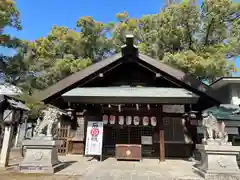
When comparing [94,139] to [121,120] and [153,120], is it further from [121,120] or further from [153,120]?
[153,120]

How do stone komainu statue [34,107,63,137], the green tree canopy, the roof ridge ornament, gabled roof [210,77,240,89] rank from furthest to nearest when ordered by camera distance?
the green tree canopy < gabled roof [210,77,240,89] < the roof ridge ornament < stone komainu statue [34,107,63,137]

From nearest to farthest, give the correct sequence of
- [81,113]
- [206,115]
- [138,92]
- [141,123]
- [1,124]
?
[206,115]
[1,124]
[138,92]
[141,123]
[81,113]

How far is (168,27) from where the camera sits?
51.4 ft

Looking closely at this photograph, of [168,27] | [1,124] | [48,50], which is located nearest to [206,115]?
[1,124]

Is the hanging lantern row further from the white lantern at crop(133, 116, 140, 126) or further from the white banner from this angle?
the white banner

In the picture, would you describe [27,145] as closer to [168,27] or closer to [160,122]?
[160,122]

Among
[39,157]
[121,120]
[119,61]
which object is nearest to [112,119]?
[121,120]

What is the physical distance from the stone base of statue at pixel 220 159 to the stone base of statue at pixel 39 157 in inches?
191

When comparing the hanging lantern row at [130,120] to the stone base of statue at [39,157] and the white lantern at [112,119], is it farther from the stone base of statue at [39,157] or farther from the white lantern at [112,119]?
the stone base of statue at [39,157]

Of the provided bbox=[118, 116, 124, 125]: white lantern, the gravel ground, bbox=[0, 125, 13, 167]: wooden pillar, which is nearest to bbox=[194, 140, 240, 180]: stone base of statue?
the gravel ground

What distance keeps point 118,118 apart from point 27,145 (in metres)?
4.59

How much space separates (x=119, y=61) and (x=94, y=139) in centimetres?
397

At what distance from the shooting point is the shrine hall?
26.8ft

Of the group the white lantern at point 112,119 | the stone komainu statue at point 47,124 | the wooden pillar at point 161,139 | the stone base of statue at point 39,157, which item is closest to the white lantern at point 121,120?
the white lantern at point 112,119
